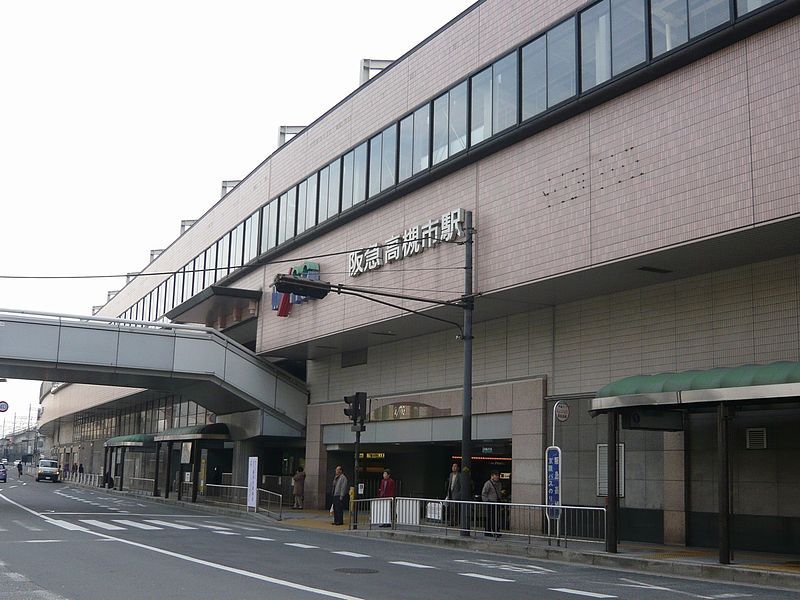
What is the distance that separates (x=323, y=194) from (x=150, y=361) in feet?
31.5

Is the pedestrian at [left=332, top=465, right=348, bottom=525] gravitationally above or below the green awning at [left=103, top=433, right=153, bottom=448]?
below

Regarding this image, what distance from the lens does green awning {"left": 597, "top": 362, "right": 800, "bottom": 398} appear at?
51.5 ft

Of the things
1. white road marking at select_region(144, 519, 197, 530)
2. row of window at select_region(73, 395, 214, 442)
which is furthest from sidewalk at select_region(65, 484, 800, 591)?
row of window at select_region(73, 395, 214, 442)

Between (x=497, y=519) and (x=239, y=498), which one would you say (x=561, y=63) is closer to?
(x=497, y=519)

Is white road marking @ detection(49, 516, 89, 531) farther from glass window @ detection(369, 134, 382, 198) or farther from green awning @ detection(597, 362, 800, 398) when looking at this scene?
glass window @ detection(369, 134, 382, 198)

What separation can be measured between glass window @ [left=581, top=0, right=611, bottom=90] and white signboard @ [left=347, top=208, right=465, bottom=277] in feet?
18.1

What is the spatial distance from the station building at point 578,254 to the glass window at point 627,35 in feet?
0.17

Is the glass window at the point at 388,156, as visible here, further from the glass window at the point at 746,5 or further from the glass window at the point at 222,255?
the glass window at the point at 222,255

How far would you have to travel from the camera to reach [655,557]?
1723 centimetres

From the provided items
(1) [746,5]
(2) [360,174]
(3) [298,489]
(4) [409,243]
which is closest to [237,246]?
(3) [298,489]

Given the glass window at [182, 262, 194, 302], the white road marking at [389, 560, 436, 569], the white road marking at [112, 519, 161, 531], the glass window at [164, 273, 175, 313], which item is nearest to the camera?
the white road marking at [389, 560, 436, 569]

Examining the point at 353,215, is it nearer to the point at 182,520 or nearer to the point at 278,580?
the point at 182,520

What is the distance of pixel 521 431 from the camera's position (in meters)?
25.5

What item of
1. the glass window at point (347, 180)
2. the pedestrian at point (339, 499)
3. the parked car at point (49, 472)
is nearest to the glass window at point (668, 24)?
the glass window at point (347, 180)
